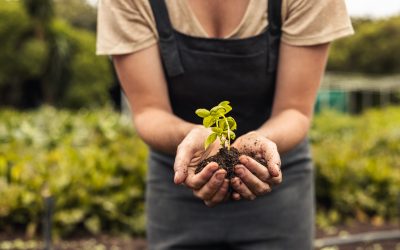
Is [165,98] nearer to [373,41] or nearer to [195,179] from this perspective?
[195,179]

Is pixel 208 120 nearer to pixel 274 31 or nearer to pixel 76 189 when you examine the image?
pixel 274 31

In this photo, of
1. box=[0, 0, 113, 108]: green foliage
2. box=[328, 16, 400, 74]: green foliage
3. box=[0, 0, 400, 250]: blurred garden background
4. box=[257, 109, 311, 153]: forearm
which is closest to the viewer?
box=[257, 109, 311, 153]: forearm

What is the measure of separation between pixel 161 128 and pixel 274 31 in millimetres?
448

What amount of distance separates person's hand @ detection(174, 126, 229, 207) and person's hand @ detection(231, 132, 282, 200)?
0.13ft

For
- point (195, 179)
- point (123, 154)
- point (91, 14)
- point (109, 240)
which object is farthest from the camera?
point (91, 14)

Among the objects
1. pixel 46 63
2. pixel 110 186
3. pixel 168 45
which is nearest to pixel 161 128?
pixel 168 45

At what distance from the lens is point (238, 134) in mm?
2113

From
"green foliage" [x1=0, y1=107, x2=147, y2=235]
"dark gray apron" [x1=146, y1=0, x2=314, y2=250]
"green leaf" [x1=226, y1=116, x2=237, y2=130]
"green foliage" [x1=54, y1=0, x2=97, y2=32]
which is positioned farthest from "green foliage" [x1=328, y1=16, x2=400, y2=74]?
"green leaf" [x1=226, y1=116, x2=237, y2=130]

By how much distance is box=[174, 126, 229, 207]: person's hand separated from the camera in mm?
1501

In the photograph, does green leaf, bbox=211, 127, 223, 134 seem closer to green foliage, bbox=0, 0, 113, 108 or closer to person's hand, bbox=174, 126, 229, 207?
person's hand, bbox=174, 126, 229, 207

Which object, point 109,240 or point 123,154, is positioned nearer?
point 109,240

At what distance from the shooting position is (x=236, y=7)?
6.41 ft

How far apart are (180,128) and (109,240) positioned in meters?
3.43

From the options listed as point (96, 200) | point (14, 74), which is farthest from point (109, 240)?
point (14, 74)
